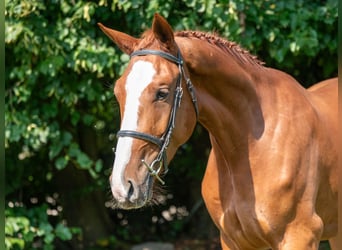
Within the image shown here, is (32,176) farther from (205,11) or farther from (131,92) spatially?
(131,92)

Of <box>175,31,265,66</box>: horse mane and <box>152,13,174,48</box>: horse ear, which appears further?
<box>175,31,265,66</box>: horse mane

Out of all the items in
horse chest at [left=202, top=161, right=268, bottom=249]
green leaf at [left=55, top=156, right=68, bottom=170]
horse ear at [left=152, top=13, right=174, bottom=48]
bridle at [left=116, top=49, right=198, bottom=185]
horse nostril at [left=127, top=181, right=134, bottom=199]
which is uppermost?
horse ear at [left=152, top=13, right=174, bottom=48]

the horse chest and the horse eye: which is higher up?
the horse eye

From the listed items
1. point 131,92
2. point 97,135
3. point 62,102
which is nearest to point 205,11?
point 62,102

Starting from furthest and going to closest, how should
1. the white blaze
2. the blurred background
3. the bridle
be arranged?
the blurred background
the bridle
the white blaze

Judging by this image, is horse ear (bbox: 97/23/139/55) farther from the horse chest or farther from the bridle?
the horse chest

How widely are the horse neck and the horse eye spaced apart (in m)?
0.24

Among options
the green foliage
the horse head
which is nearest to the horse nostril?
the horse head

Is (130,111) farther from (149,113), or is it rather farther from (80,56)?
(80,56)

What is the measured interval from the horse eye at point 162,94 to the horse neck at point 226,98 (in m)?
0.24

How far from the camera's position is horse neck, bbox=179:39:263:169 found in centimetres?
309

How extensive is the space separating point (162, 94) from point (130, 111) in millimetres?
166

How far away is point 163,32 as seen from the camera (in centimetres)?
293

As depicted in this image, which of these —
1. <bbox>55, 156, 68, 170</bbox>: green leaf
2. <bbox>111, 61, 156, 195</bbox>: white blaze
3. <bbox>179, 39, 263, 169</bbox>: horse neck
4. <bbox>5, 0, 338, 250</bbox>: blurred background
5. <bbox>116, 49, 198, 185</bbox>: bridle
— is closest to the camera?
<bbox>111, 61, 156, 195</bbox>: white blaze
